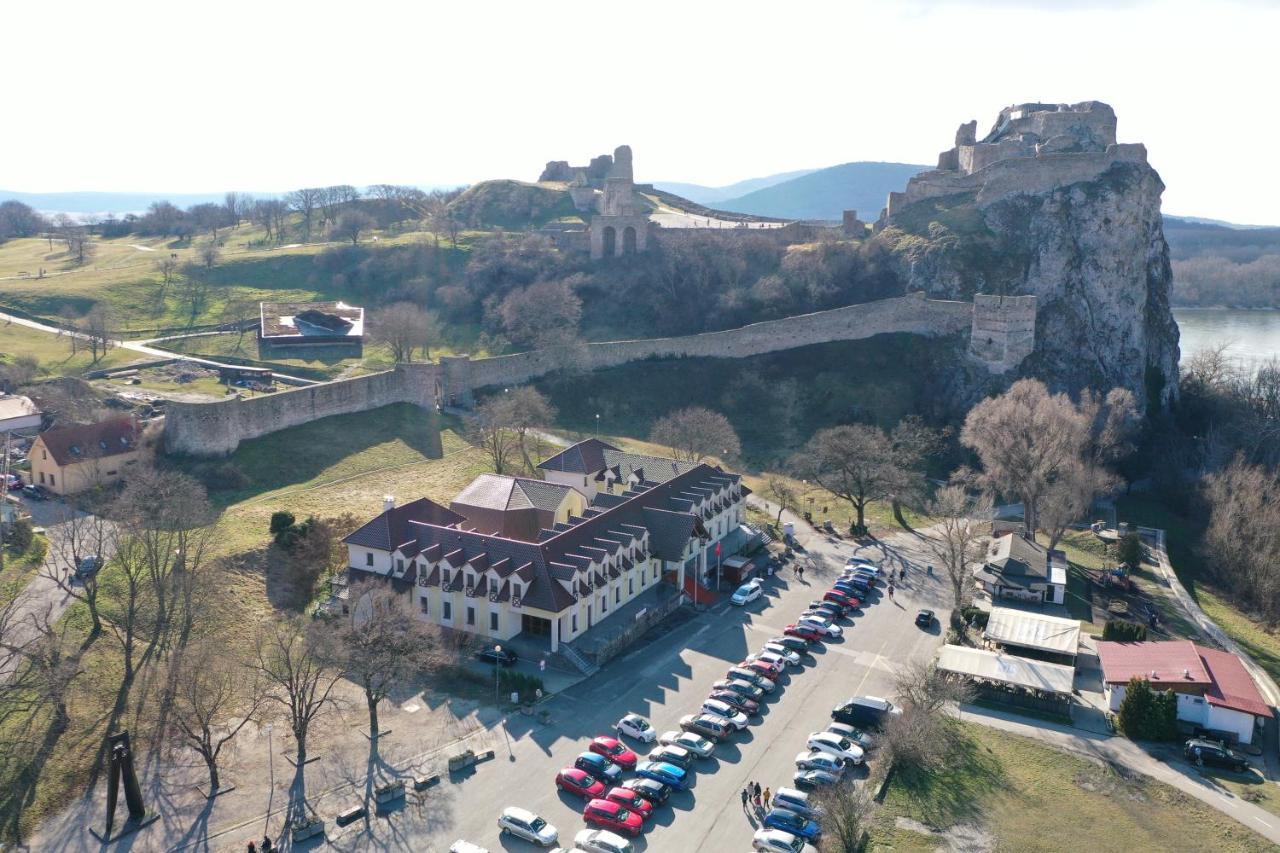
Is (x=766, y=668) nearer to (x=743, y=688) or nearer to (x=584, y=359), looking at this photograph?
(x=743, y=688)

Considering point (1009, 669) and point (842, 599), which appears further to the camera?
point (842, 599)

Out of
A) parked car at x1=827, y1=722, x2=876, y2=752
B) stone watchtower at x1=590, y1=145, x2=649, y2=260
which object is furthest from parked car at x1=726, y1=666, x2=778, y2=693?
stone watchtower at x1=590, y1=145, x2=649, y2=260

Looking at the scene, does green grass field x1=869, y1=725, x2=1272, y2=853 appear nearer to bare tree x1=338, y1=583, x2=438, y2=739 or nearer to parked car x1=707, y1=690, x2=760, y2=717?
parked car x1=707, y1=690, x2=760, y2=717

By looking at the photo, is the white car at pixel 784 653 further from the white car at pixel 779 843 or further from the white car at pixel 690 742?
the white car at pixel 779 843

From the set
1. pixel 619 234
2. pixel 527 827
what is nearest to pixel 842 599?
pixel 527 827

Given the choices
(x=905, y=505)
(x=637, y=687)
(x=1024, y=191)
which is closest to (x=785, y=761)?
(x=637, y=687)
